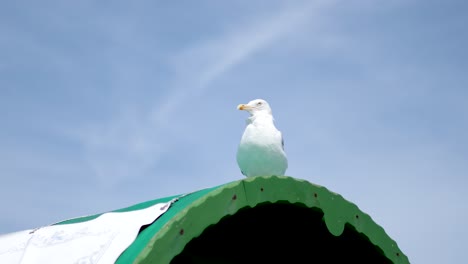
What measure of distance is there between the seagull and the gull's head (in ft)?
0.62

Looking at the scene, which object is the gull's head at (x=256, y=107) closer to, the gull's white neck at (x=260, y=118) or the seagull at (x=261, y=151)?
the gull's white neck at (x=260, y=118)

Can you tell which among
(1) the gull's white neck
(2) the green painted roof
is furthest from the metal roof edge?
(1) the gull's white neck

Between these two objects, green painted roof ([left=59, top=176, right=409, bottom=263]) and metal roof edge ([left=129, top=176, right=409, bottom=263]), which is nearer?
metal roof edge ([left=129, top=176, right=409, bottom=263])

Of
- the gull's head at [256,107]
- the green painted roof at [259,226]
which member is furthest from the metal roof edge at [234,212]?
the gull's head at [256,107]

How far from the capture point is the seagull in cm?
491

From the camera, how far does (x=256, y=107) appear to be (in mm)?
5367

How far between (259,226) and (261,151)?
776 mm

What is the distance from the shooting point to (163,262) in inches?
138

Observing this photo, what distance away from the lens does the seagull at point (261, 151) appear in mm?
4910

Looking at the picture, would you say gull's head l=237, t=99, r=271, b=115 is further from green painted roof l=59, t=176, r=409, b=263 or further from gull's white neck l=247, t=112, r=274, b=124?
green painted roof l=59, t=176, r=409, b=263

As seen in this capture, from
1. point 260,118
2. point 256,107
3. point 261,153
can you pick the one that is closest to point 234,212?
point 261,153

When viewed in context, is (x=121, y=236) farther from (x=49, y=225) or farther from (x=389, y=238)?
(x=389, y=238)

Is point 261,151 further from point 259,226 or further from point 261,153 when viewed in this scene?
point 259,226

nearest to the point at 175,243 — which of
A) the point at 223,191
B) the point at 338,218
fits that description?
the point at 223,191
